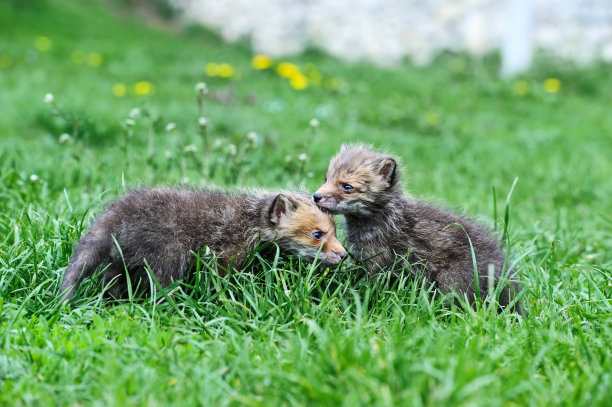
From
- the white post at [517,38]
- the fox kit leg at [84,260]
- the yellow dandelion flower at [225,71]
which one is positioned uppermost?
the white post at [517,38]

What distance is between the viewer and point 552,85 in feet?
45.9

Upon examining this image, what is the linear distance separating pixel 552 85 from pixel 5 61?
11301 millimetres

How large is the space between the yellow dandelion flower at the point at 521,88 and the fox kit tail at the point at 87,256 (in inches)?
435

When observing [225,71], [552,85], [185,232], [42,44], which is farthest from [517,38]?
[185,232]

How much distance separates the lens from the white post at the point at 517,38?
564 inches

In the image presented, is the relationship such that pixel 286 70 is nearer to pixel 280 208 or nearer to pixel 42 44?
A: pixel 42 44

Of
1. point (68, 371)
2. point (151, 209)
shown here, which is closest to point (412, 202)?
point (151, 209)

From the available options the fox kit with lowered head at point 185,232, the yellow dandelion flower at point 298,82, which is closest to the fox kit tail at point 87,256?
the fox kit with lowered head at point 185,232

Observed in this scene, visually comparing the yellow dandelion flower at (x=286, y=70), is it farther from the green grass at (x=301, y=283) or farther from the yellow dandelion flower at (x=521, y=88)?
the yellow dandelion flower at (x=521, y=88)

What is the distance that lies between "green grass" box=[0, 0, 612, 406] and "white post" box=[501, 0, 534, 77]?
2.71 metres

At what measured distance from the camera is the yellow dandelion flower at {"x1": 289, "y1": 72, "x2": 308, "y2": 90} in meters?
12.5

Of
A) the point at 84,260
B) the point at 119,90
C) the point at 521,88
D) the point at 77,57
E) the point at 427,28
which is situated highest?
the point at 427,28

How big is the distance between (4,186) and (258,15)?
13534 mm

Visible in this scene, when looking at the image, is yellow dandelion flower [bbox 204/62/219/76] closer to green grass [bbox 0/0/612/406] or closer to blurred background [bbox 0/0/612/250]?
blurred background [bbox 0/0/612/250]
